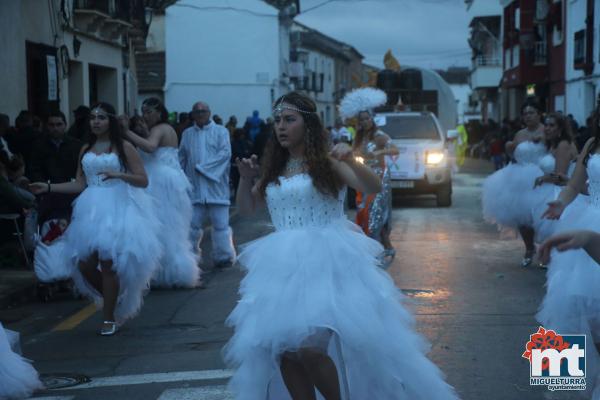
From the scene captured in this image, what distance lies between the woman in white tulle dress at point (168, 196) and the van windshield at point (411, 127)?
391 inches

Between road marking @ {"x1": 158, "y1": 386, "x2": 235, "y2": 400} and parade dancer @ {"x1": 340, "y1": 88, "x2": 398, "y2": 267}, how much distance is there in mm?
5556

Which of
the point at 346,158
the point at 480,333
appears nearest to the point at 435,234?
the point at 480,333

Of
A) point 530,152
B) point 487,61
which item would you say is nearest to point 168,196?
point 530,152

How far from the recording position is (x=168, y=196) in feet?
34.3

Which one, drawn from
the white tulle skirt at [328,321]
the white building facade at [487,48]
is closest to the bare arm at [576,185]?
the white tulle skirt at [328,321]

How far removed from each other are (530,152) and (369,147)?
1.95 metres

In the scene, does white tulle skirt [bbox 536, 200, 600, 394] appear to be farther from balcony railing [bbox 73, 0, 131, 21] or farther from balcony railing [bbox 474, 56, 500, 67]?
balcony railing [bbox 474, 56, 500, 67]

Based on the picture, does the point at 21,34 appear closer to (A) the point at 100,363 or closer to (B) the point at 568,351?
(A) the point at 100,363

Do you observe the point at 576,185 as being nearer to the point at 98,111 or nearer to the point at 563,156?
the point at 563,156

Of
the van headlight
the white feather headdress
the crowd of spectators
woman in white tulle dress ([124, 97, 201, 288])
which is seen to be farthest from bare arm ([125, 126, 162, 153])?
the crowd of spectators

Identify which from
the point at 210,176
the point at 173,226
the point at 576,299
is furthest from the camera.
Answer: the point at 210,176

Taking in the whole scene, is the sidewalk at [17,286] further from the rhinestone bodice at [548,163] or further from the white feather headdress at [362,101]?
the rhinestone bodice at [548,163]

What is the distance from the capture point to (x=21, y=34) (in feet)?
54.2

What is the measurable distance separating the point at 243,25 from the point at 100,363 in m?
40.0
